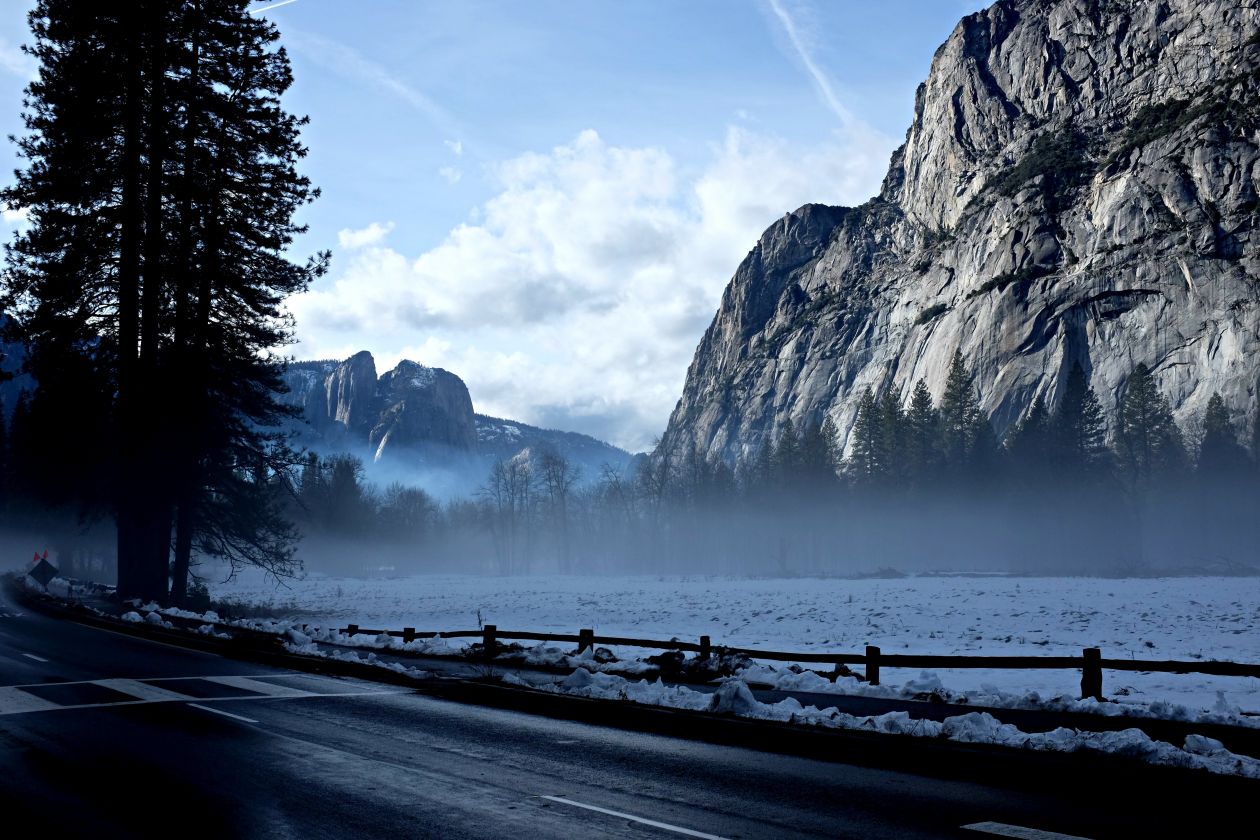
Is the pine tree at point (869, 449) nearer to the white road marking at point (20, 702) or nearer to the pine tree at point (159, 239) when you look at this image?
the pine tree at point (159, 239)

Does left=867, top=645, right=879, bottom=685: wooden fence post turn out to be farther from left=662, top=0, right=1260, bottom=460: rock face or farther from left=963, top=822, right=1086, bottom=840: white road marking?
left=662, top=0, right=1260, bottom=460: rock face

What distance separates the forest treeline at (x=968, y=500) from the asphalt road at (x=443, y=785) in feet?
225

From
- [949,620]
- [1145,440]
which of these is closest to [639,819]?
[949,620]

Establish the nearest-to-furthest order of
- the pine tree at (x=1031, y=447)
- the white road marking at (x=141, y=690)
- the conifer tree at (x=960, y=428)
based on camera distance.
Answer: the white road marking at (x=141, y=690) → the pine tree at (x=1031, y=447) → the conifer tree at (x=960, y=428)

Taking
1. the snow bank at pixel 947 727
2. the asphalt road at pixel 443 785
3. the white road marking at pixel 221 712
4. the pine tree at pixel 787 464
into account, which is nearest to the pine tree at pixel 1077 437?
the pine tree at pixel 787 464

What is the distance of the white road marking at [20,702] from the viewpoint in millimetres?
11961

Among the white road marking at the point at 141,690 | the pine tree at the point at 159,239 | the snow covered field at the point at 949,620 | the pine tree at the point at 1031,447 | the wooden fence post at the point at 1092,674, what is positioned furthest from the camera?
the pine tree at the point at 1031,447

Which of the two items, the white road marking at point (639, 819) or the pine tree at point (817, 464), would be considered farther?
the pine tree at point (817, 464)

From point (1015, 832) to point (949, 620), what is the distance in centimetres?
3134

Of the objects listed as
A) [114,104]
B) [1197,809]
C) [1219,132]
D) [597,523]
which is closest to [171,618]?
[114,104]

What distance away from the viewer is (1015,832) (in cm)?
708

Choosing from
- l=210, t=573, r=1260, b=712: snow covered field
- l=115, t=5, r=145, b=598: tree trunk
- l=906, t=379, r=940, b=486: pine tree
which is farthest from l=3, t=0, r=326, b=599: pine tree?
l=906, t=379, r=940, b=486: pine tree

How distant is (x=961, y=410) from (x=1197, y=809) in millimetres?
103608

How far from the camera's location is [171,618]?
85.0 ft
